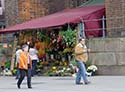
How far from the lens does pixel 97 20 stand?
25.1 m

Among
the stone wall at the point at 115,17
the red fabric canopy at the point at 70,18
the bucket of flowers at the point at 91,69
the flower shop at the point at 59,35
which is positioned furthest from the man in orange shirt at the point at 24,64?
the stone wall at the point at 115,17

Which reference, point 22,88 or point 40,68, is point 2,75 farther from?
point 22,88

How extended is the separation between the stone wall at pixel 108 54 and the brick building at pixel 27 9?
7152 millimetres

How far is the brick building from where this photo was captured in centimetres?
2984

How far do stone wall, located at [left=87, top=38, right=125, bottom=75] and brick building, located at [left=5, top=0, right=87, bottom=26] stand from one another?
23.5ft

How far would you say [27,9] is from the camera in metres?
29.9

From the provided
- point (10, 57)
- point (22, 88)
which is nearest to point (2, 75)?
point (10, 57)

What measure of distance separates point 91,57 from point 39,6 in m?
7.59

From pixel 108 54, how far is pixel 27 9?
8.11 m

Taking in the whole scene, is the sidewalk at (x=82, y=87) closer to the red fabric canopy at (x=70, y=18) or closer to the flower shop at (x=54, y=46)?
the flower shop at (x=54, y=46)

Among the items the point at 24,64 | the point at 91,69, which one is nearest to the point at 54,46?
the point at 91,69

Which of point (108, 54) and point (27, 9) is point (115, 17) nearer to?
point (108, 54)

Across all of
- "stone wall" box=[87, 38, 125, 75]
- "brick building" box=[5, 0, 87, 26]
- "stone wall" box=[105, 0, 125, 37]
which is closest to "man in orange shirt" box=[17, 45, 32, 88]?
"stone wall" box=[87, 38, 125, 75]

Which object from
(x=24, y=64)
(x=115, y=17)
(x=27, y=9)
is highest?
(x=27, y=9)
